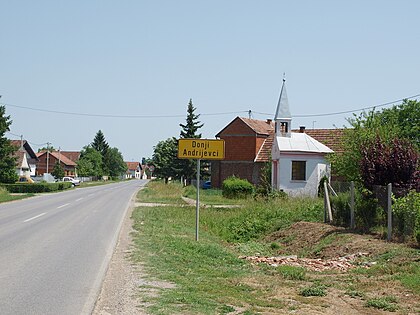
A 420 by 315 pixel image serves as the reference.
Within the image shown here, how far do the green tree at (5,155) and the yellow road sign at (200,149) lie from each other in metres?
50.2

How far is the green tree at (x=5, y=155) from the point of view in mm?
63500

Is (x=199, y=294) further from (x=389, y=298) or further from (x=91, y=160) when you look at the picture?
(x=91, y=160)

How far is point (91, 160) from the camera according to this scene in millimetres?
124500

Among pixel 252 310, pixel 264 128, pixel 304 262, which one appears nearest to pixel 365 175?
pixel 304 262

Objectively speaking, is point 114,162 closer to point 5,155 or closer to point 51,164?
point 51,164

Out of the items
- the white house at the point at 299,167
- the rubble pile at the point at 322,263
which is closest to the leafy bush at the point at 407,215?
the rubble pile at the point at 322,263

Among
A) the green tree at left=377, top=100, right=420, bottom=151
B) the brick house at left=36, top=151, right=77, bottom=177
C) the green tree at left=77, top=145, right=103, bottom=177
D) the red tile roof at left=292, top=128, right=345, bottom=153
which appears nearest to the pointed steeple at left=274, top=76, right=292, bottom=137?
the red tile roof at left=292, top=128, right=345, bottom=153

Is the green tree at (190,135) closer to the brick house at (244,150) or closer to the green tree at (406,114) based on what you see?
the brick house at (244,150)

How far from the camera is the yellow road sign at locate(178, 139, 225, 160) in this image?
57.3 ft

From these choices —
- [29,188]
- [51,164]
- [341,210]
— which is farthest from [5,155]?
[51,164]

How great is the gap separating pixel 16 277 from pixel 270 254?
8.87 metres

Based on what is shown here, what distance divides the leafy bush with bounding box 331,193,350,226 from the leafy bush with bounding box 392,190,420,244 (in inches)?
158

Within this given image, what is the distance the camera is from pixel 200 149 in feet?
57.7

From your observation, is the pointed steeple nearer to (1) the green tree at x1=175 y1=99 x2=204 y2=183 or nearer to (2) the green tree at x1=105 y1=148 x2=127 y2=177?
(1) the green tree at x1=175 y1=99 x2=204 y2=183
